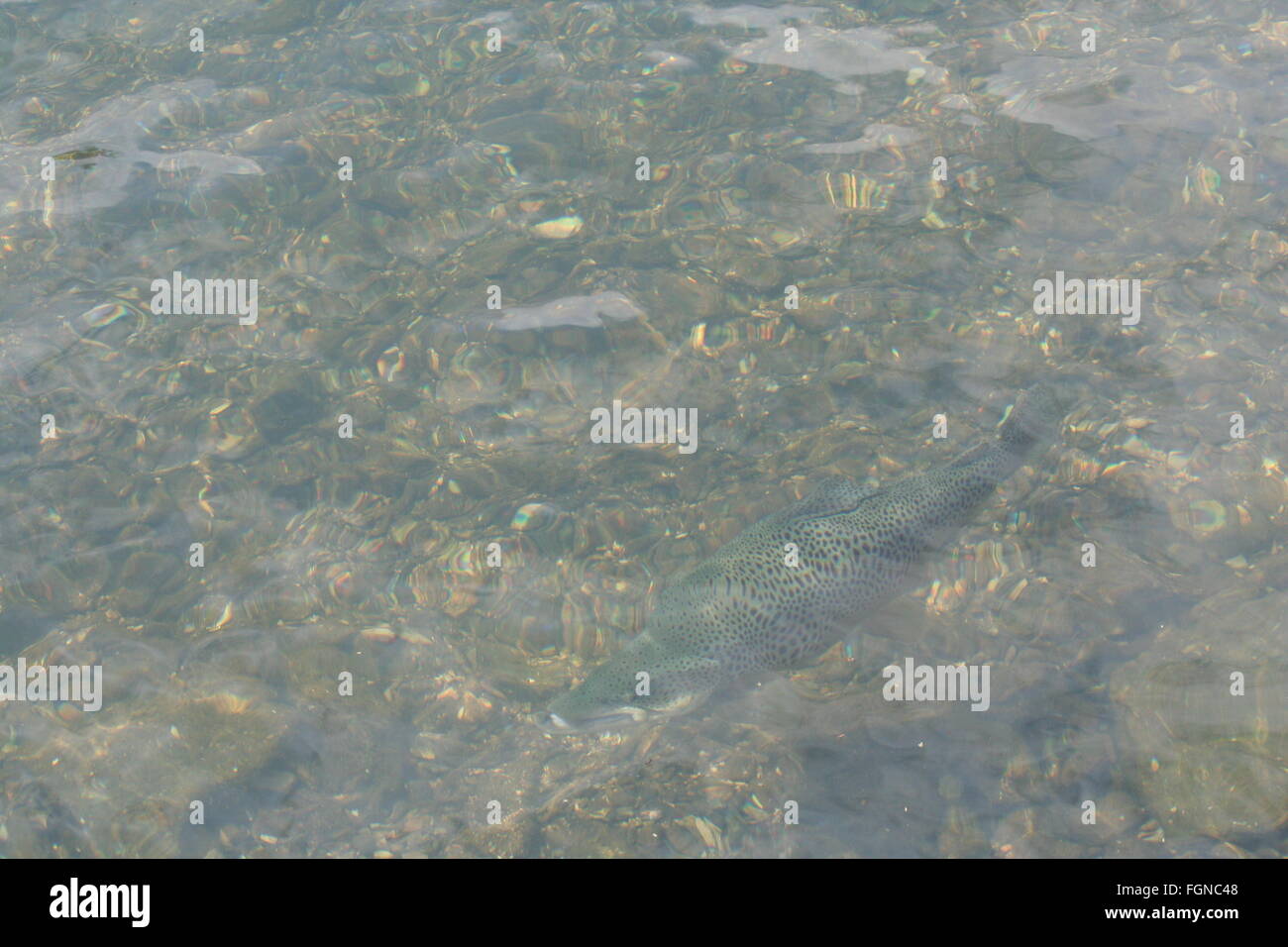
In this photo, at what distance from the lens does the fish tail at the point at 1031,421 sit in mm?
6301

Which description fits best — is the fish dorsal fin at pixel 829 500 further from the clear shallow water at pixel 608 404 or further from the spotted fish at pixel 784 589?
the clear shallow water at pixel 608 404

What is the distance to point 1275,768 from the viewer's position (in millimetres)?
4891

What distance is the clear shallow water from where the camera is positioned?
210 inches

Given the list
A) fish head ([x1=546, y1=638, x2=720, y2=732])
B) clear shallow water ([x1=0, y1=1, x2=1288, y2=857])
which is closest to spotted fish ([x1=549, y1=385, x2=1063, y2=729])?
fish head ([x1=546, y1=638, x2=720, y2=732])

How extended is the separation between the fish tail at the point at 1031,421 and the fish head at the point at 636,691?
2.75 m

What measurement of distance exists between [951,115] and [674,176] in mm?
2713

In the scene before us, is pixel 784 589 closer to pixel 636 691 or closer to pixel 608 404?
pixel 636 691

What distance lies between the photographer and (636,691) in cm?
535

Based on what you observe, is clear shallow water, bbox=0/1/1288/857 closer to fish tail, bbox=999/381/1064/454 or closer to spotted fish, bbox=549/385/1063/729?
fish tail, bbox=999/381/1064/454

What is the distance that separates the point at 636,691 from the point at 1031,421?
137 inches

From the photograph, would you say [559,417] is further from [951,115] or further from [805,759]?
[951,115]

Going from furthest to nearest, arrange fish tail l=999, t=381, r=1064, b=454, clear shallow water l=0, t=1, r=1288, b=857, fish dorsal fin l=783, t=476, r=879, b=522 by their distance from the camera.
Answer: fish tail l=999, t=381, r=1064, b=454 < fish dorsal fin l=783, t=476, r=879, b=522 < clear shallow water l=0, t=1, r=1288, b=857

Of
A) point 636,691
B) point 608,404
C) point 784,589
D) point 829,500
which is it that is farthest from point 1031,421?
point 636,691

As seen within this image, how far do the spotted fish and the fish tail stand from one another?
0.17 ft
